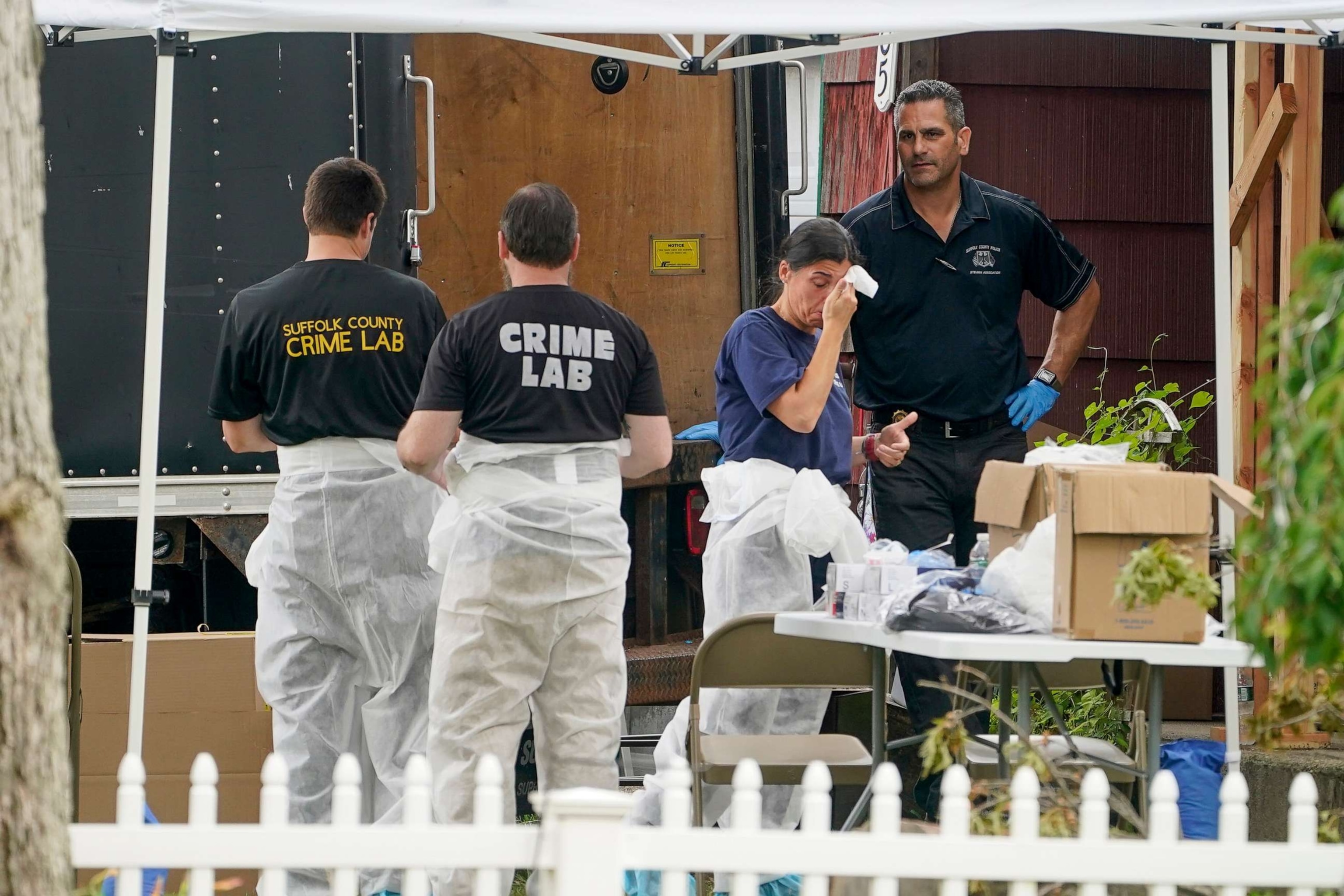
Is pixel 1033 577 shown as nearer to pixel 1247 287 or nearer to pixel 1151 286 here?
pixel 1247 287

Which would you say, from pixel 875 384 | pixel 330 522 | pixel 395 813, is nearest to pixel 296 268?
pixel 330 522

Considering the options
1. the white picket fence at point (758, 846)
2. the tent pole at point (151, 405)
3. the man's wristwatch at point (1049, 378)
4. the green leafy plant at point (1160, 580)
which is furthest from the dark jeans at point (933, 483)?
the white picket fence at point (758, 846)

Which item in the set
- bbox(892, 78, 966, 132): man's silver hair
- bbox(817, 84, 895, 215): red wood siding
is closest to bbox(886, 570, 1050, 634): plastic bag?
bbox(892, 78, 966, 132): man's silver hair

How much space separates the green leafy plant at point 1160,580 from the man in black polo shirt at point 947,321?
5.97ft

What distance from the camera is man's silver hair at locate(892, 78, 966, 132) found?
4.98 meters

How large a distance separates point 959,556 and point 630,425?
1.45 metres

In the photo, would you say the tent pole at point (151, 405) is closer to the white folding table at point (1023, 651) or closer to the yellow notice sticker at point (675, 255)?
the white folding table at point (1023, 651)

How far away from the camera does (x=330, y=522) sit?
4281 mm

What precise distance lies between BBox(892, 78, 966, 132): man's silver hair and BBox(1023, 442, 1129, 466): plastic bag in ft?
5.43

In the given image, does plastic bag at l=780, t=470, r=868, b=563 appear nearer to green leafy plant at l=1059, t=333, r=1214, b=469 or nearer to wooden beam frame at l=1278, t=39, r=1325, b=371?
green leafy plant at l=1059, t=333, r=1214, b=469

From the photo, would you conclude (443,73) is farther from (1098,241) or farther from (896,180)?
(1098,241)

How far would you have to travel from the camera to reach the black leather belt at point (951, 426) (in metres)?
4.96

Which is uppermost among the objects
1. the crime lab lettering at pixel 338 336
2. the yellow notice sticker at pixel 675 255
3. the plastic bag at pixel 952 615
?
the yellow notice sticker at pixel 675 255

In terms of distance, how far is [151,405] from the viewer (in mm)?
4199
